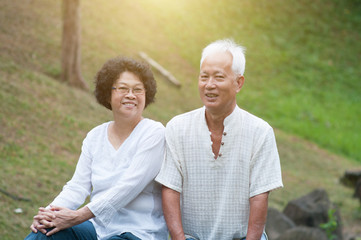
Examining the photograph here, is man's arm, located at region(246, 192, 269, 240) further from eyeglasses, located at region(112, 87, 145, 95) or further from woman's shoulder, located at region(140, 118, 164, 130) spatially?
eyeglasses, located at region(112, 87, 145, 95)

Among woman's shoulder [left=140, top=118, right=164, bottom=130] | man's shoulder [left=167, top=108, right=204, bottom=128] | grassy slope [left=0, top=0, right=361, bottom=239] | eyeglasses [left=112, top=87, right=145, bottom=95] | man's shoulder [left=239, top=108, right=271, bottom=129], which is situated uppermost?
eyeglasses [left=112, top=87, right=145, bottom=95]

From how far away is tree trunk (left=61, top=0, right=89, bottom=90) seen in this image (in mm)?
10391

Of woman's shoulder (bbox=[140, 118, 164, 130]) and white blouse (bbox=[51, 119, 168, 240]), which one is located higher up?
woman's shoulder (bbox=[140, 118, 164, 130])

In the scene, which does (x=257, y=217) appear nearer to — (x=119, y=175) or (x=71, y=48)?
(x=119, y=175)

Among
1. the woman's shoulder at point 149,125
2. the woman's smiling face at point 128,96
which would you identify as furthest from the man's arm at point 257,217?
the woman's smiling face at point 128,96

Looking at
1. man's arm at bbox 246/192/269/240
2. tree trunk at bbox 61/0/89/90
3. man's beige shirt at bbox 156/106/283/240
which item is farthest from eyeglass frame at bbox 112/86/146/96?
tree trunk at bbox 61/0/89/90

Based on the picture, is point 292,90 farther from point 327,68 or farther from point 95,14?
point 95,14

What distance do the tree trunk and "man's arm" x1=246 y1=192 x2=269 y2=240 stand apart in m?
7.73

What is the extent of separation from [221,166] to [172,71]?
1144 centimetres

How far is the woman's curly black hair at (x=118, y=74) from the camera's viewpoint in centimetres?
340

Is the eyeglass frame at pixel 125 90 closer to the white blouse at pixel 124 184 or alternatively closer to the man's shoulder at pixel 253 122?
the white blouse at pixel 124 184

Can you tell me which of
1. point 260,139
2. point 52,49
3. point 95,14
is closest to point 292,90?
point 95,14

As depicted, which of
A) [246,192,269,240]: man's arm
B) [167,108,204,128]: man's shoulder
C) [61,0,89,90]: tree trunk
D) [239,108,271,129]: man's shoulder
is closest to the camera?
[246,192,269,240]: man's arm

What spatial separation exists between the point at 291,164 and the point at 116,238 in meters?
8.46
